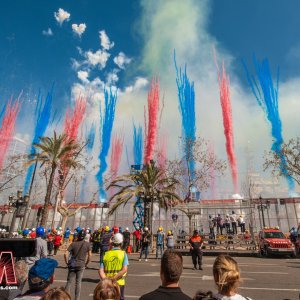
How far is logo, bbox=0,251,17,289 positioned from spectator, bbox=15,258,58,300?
19cm

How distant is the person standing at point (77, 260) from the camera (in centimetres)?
655

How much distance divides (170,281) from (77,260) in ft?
14.5

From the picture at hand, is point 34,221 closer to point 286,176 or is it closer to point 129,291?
point 286,176

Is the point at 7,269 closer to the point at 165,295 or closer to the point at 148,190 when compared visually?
the point at 165,295

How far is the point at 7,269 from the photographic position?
10.2ft

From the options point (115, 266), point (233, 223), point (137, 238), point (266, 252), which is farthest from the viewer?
point (233, 223)

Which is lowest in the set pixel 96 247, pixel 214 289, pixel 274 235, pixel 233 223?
pixel 214 289

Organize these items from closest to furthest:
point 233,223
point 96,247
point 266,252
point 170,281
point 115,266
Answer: point 170,281, point 115,266, point 266,252, point 96,247, point 233,223

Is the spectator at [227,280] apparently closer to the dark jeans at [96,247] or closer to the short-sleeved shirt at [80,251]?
the short-sleeved shirt at [80,251]

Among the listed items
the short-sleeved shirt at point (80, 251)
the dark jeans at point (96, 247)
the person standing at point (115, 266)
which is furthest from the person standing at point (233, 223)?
the person standing at point (115, 266)

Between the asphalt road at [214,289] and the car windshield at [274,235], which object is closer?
the asphalt road at [214,289]

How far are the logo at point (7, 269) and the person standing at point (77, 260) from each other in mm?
3620

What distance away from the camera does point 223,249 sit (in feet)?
80.6

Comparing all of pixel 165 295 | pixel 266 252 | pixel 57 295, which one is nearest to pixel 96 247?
pixel 266 252
